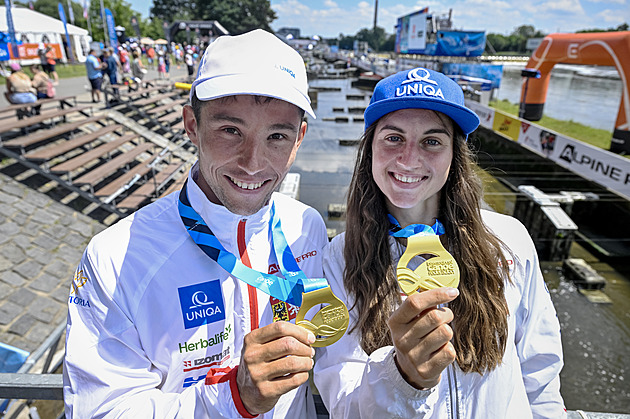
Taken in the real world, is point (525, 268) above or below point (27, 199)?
above

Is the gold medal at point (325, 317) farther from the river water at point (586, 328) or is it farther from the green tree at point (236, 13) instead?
the green tree at point (236, 13)

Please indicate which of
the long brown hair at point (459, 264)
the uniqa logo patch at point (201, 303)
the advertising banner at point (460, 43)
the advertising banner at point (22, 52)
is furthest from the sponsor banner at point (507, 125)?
the advertising banner at point (22, 52)

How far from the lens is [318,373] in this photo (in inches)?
64.8

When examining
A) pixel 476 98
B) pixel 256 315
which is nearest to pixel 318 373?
pixel 256 315

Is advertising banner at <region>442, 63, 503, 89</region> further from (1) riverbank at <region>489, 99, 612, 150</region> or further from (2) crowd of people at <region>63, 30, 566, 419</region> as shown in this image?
(2) crowd of people at <region>63, 30, 566, 419</region>

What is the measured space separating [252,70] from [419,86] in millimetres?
717

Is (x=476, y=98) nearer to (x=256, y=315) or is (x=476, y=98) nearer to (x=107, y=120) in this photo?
(x=107, y=120)

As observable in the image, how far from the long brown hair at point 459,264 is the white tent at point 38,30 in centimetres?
3298

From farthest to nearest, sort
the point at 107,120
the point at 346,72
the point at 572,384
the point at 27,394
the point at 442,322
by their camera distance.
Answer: the point at 346,72 < the point at 107,120 < the point at 572,384 < the point at 27,394 < the point at 442,322

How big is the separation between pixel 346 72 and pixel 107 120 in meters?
32.6

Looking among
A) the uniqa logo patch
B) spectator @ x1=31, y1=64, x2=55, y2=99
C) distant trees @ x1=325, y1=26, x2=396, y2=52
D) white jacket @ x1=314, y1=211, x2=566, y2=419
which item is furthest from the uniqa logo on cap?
distant trees @ x1=325, y1=26, x2=396, y2=52

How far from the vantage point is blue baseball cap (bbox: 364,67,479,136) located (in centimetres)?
161

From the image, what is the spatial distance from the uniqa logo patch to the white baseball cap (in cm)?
75

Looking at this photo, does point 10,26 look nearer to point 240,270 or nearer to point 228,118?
point 228,118
